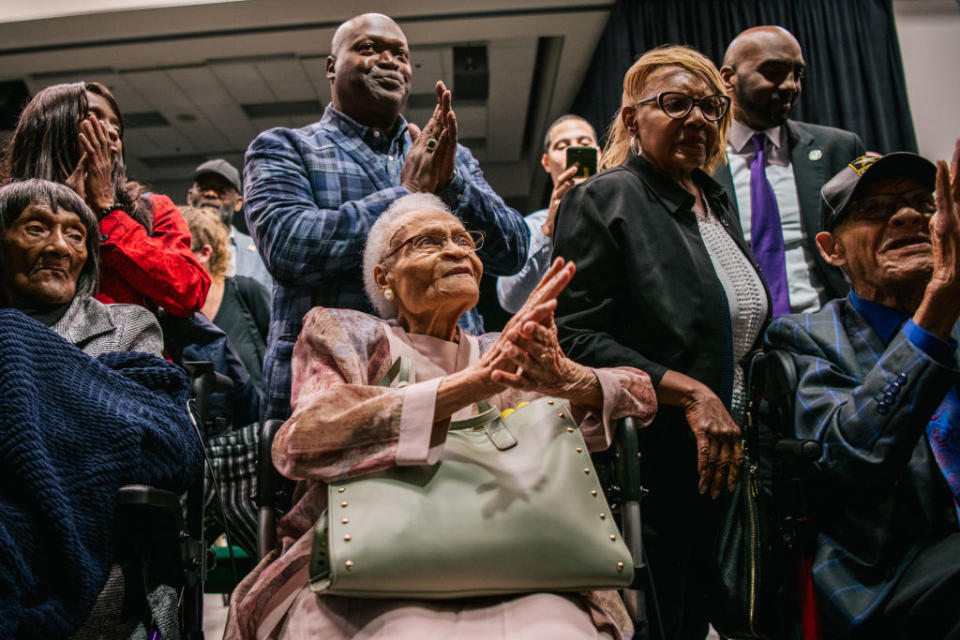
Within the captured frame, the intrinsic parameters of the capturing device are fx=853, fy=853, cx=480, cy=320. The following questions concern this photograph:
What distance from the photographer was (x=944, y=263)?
5.27ft

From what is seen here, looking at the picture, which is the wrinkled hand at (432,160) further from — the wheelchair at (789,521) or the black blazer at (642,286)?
the wheelchair at (789,521)

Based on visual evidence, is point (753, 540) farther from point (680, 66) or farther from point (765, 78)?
point (765, 78)

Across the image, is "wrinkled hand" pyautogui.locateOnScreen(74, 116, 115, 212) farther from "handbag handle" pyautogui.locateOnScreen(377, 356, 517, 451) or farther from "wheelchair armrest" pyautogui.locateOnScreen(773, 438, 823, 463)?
"wheelchair armrest" pyautogui.locateOnScreen(773, 438, 823, 463)

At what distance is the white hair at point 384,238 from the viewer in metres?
1.98

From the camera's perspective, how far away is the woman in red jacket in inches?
85.7

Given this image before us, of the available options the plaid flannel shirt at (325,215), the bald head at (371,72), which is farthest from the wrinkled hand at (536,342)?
the bald head at (371,72)

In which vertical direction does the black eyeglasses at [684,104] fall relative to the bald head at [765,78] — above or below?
below

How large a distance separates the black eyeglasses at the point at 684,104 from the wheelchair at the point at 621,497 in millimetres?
803

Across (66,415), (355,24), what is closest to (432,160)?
(355,24)

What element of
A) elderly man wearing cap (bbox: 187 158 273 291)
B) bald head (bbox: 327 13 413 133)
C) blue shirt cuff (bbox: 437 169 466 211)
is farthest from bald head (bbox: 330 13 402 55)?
elderly man wearing cap (bbox: 187 158 273 291)

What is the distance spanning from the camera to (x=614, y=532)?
1.55m

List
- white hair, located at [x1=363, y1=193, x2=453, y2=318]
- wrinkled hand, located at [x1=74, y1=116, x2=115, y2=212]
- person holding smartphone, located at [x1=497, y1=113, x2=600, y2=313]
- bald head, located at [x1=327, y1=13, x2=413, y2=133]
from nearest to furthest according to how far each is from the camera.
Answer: white hair, located at [x1=363, y1=193, x2=453, y2=318], wrinkled hand, located at [x1=74, y1=116, x2=115, y2=212], bald head, located at [x1=327, y1=13, x2=413, y2=133], person holding smartphone, located at [x1=497, y1=113, x2=600, y2=313]

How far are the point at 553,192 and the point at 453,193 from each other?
23.9 inches

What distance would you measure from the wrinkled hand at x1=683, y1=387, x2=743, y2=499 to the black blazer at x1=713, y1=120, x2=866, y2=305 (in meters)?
0.86
